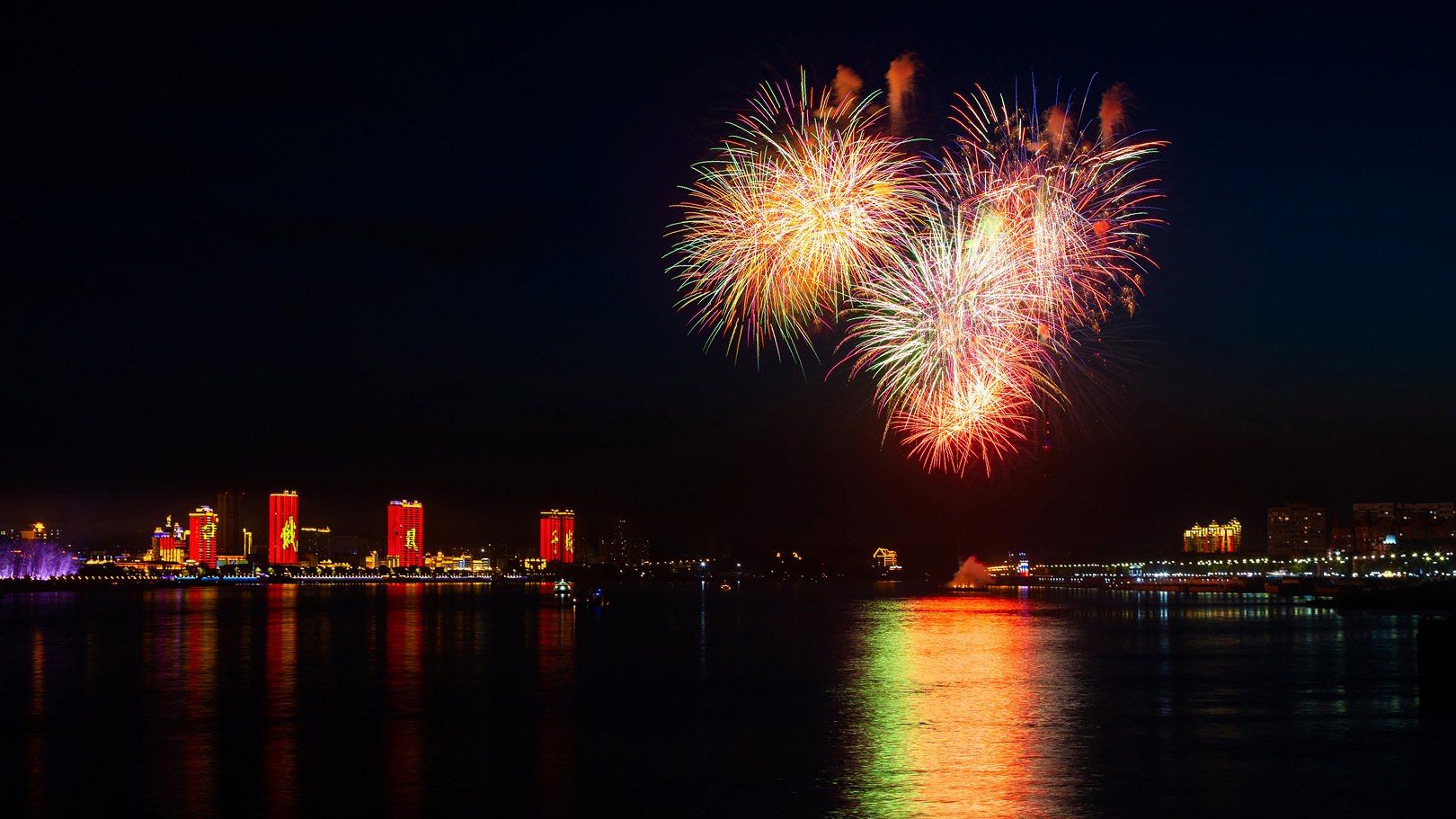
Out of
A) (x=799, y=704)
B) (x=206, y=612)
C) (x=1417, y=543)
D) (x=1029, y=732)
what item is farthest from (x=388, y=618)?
(x=1417, y=543)

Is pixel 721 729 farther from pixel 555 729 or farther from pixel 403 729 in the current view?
pixel 403 729

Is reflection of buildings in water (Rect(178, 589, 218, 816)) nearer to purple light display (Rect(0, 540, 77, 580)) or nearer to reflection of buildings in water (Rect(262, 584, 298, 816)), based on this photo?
reflection of buildings in water (Rect(262, 584, 298, 816))

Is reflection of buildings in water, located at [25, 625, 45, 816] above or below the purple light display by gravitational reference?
above

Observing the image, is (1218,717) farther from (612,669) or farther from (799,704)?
(612,669)

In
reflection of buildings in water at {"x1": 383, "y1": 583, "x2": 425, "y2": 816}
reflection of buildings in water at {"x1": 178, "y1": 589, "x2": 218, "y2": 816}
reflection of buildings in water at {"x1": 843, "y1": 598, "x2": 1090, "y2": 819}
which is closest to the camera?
reflection of buildings in water at {"x1": 843, "y1": 598, "x2": 1090, "y2": 819}

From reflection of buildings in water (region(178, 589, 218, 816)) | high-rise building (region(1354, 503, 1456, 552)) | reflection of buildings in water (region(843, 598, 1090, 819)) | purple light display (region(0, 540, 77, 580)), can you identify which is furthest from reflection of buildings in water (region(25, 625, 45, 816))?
high-rise building (region(1354, 503, 1456, 552))

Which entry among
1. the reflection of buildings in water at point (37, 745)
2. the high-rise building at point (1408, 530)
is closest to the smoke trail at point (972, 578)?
the high-rise building at point (1408, 530)

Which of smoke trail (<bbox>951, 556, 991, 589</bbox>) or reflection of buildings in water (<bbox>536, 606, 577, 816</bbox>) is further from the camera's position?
smoke trail (<bbox>951, 556, 991, 589</bbox>)

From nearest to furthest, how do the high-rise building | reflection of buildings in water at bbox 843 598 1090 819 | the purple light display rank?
reflection of buildings in water at bbox 843 598 1090 819 → the purple light display → the high-rise building
